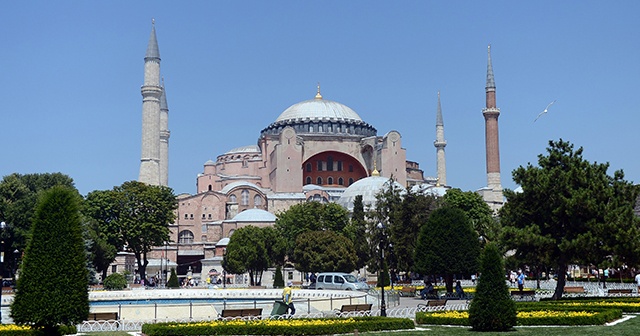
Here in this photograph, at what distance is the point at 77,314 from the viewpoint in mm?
13539

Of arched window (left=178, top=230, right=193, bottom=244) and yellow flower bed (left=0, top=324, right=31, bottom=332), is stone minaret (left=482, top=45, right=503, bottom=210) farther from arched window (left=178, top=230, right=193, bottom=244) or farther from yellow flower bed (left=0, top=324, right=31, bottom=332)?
yellow flower bed (left=0, top=324, right=31, bottom=332)

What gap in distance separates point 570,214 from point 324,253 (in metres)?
21.2

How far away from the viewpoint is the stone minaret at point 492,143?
6353 cm

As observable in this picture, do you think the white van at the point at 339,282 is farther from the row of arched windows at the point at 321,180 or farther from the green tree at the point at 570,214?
the row of arched windows at the point at 321,180

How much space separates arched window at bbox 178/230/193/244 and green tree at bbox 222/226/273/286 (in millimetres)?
18668

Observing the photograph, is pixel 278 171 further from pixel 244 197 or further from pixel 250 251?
pixel 250 251

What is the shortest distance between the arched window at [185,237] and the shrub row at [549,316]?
1946 inches

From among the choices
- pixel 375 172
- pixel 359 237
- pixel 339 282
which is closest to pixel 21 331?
pixel 339 282

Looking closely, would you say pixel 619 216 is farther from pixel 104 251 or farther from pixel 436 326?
pixel 104 251

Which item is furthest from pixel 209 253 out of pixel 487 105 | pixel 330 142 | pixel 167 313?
pixel 167 313

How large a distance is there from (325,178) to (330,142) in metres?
3.56

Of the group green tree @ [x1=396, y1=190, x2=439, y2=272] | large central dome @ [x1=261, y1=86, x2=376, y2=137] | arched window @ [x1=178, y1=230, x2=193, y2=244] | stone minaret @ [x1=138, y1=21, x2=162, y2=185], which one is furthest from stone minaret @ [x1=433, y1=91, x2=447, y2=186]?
green tree @ [x1=396, y1=190, x2=439, y2=272]

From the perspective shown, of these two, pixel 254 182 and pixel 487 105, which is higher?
pixel 487 105

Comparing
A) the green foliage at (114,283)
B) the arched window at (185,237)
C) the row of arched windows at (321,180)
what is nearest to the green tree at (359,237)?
the green foliage at (114,283)
